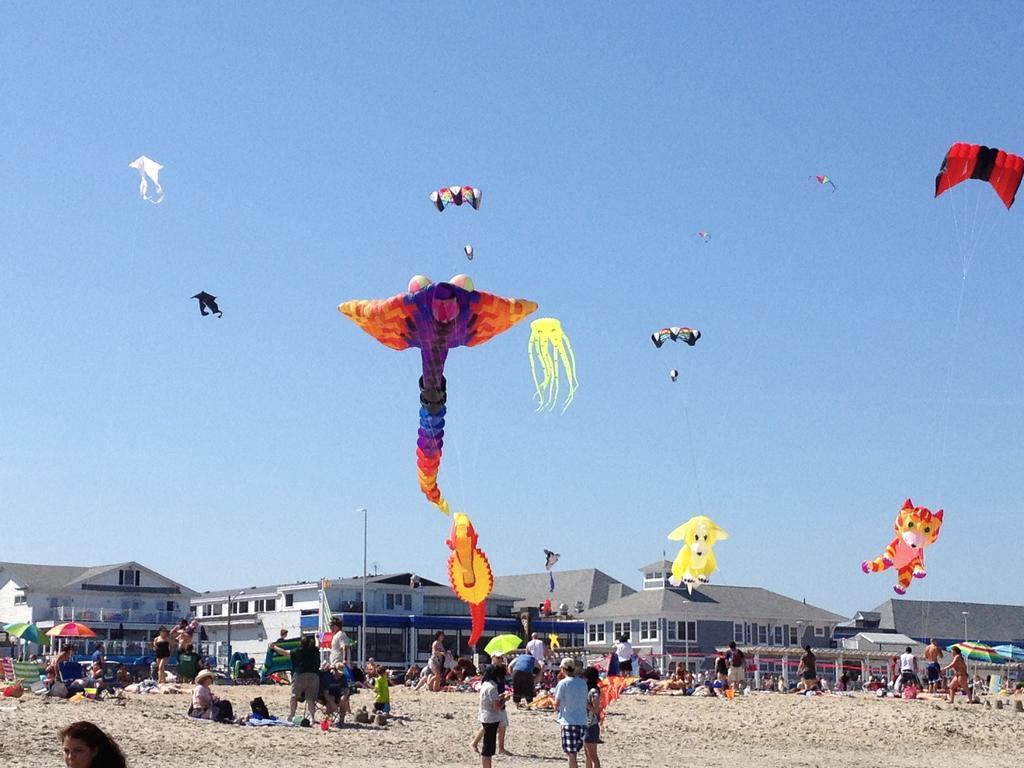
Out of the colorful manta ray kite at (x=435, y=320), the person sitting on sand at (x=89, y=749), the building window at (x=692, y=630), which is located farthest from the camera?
the building window at (x=692, y=630)

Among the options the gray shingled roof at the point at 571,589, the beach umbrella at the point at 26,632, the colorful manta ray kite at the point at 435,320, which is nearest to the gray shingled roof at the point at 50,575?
the gray shingled roof at the point at 571,589

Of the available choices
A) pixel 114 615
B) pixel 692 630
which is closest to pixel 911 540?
pixel 692 630

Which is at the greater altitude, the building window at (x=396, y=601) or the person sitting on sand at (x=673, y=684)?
the building window at (x=396, y=601)

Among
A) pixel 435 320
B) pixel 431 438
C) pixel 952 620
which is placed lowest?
A: pixel 952 620

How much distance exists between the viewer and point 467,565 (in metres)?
34.9

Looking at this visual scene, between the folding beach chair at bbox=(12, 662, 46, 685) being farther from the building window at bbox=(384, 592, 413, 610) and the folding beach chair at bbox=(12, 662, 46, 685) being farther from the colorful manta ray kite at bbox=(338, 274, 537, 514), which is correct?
the building window at bbox=(384, 592, 413, 610)

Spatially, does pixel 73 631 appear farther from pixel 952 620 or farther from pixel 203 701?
pixel 952 620

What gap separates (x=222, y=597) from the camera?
73.6 metres

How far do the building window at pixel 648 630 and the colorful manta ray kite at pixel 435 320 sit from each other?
131ft

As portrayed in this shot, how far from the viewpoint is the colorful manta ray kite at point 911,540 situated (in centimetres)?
3597

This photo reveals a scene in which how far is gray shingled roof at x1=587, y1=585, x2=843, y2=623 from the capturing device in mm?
65000

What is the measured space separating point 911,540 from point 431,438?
15222mm

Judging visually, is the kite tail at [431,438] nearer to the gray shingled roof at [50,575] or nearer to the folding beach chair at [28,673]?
the folding beach chair at [28,673]

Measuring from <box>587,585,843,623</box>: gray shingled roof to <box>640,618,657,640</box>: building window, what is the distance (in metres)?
0.54
